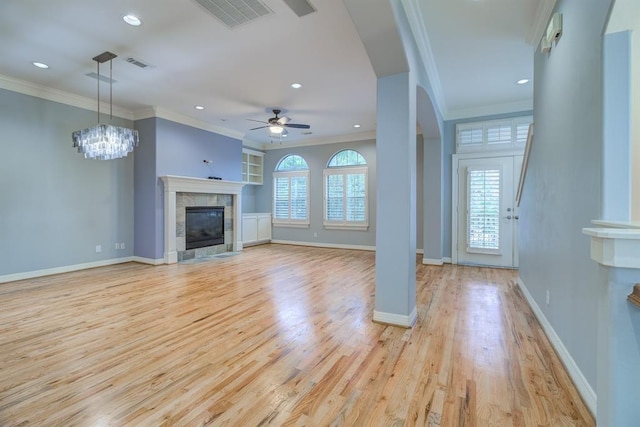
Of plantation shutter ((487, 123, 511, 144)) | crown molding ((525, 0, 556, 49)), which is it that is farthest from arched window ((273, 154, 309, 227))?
crown molding ((525, 0, 556, 49))

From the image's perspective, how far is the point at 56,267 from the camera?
4.72 metres

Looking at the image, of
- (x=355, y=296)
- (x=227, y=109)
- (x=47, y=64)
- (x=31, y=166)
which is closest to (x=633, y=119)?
(x=355, y=296)

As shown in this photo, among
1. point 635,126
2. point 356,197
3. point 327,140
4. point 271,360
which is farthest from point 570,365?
point 327,140

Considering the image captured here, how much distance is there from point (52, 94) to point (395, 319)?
607 centimetres

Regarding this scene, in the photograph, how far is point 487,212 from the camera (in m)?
5.35

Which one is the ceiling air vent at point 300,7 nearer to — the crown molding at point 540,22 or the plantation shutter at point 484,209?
the crown molding at point 540,22

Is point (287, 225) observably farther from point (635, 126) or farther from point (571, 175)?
point (635, 126)

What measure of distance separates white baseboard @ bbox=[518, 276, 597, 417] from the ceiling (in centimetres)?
286

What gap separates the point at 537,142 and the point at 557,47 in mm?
1006

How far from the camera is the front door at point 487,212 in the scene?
5.20 meters

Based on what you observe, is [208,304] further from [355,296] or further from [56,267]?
[56,267]

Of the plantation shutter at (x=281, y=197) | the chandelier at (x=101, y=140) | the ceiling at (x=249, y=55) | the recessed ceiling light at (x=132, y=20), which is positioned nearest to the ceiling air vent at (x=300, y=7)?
the ceiling at (x=249, y=55)

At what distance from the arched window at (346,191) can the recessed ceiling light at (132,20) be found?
545cm

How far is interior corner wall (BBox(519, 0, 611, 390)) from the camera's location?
1.64m
